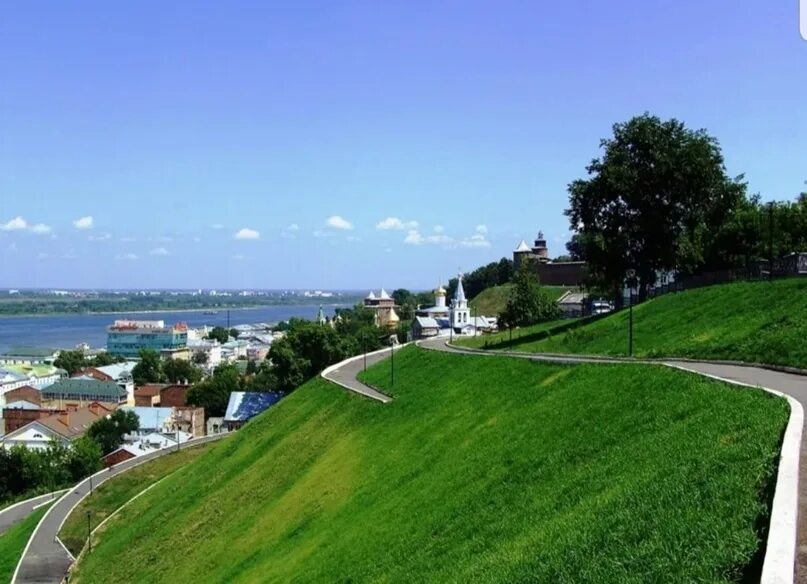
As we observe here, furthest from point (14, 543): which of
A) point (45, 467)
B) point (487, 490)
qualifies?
point (487, 490)

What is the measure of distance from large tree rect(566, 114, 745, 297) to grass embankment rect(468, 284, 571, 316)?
6531 centimetres

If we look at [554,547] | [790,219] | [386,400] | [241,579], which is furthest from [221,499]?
[790,219]

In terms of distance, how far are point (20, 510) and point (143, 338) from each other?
13194 centimetres

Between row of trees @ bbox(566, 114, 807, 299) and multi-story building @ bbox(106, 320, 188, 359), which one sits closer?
row of trees @ bbox(566, 114, 807, 299)

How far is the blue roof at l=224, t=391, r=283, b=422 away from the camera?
6569cm

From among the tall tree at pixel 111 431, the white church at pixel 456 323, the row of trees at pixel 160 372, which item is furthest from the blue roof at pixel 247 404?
the row of trees at pixel 160 372

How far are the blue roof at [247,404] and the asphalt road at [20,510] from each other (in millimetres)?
19895

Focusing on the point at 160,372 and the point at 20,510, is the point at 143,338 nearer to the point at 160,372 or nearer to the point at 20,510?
the point at 160,372

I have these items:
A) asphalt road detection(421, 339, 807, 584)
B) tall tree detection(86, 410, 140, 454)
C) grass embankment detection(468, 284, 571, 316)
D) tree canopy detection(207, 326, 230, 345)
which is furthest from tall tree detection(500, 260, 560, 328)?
tree canopy detection(207, 326, 230, 345)

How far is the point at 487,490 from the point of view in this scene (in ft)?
45.2

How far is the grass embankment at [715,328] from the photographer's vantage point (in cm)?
1927

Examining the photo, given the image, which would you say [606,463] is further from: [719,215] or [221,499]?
[719,215]

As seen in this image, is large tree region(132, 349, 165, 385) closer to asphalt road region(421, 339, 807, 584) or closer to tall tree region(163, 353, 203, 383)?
tall tree region(163, 353, 203, 383)

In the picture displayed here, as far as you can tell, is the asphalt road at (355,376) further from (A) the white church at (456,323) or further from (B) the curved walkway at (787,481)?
(A) the white church at (456,323)
